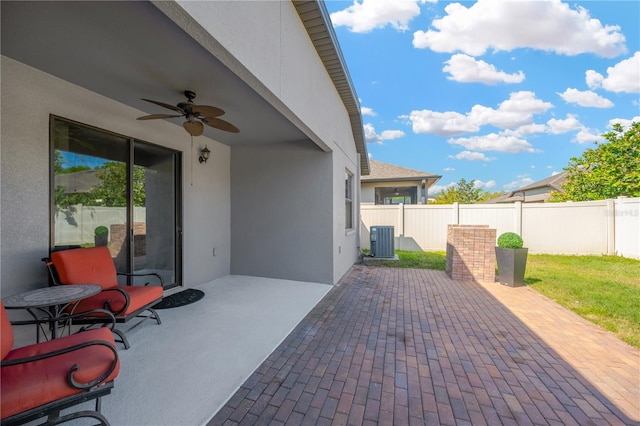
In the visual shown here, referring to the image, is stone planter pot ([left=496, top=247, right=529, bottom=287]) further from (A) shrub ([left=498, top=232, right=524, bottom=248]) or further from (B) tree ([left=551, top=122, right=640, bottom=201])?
(B) tree ([left=551, top=122, right=640, bottom=201])

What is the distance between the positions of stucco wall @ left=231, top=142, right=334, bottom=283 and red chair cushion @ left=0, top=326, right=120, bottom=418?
386 cm

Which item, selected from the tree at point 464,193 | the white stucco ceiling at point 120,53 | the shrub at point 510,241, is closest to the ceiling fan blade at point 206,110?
the white stucco ceiling at point 120,53

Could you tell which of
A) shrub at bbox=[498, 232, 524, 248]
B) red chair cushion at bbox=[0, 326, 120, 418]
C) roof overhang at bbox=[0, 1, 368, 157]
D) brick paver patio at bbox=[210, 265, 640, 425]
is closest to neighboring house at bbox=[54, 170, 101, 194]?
roof overhang at bbox=[0, 1, 368, 157]

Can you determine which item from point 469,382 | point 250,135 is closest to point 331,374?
point 469,382

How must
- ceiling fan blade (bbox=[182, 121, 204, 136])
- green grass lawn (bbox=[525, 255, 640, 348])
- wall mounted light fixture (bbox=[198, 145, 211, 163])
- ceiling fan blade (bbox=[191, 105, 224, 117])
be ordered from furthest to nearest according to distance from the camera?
wall mounted light fixture (bbox=[198, 145, 211, 163]), green grass lawn (bbox=[525, 255, 640, 348]), ceiling fan blade (bbox=[182, 121, 204, 136]), ceiling fan blade (bbox=[191, 105, 224, 117])

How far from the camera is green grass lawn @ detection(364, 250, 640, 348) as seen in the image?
358 cm

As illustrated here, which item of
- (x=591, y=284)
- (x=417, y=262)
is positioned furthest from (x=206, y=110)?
(x=591, y=284)

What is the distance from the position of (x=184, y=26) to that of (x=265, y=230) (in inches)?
171

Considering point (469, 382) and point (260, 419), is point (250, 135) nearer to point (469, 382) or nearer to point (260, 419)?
point (260, 419)

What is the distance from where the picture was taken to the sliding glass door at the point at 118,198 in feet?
10.6

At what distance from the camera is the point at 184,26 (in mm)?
1703

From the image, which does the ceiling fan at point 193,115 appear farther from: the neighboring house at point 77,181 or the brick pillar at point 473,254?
the brick pillar at point 473,254

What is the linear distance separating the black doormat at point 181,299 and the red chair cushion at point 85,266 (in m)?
1.00

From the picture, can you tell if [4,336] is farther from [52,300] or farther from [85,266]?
[85,266]
